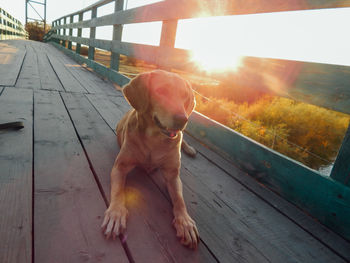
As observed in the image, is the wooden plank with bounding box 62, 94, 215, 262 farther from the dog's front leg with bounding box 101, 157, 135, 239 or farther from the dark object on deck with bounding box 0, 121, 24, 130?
the dark object on deck with bounding box 0, 121, 24, 130

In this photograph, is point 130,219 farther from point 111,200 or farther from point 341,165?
point 341,165

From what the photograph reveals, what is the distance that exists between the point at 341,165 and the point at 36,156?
2461 mm

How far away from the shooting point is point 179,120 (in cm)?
171

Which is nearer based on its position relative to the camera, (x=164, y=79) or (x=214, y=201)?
(x=214, y=201)

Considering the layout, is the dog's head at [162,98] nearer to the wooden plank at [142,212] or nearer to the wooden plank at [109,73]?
the wooden plank at [142,212]

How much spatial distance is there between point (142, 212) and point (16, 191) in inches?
33.4

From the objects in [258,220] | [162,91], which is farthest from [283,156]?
[162,91]

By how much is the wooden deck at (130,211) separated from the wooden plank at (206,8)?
5.36 ft

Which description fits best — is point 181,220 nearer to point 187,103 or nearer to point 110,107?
point 187,103

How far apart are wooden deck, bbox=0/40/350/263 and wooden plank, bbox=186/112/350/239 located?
0.25ft

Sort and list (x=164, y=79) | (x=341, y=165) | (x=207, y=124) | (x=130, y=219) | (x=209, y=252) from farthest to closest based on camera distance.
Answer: (x=207, y=124) < (x=164, y=79) < (x=341, y=165) < (x=130, y=219) < (x=209, y=252)

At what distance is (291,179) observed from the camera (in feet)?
6.04

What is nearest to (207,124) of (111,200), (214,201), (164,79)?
(164,79)

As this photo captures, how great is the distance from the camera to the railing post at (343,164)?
1.53 metres
